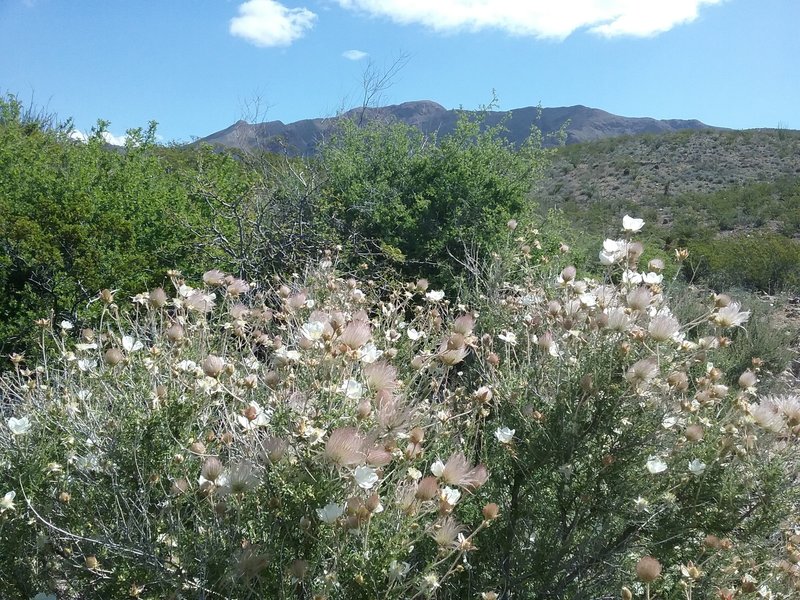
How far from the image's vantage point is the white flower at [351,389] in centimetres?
184

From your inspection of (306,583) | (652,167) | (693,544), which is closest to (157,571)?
(306,583)

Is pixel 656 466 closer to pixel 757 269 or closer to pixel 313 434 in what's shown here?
pixel 313 434

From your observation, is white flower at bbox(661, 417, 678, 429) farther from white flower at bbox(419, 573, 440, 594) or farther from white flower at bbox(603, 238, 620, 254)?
white flower at bbox(419, 573, 440, 594)

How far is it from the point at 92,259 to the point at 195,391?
3588 millimetres

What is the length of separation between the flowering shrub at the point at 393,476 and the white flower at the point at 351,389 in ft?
0.04

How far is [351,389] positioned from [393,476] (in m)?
0.30

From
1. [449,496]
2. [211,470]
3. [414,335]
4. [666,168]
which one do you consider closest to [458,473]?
[449,496]

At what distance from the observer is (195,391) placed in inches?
80.4

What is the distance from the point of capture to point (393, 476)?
1881mm

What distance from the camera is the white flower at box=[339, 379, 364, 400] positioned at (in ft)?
6.03

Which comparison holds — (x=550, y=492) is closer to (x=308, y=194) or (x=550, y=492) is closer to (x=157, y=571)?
(x=157, y=571)

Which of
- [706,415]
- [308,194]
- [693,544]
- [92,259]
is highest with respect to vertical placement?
[308,194]

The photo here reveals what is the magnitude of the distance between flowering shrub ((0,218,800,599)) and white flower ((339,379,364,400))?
0.01m

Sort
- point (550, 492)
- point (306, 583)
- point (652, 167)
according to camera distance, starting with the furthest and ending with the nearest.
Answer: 1. point (652, 167)
2. point (550, 492)
3. point (306, 583)
